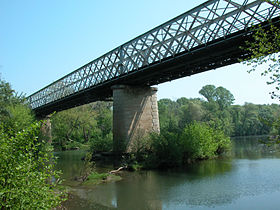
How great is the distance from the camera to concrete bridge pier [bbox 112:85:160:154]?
80.7 ft

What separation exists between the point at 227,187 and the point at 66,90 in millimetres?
34084

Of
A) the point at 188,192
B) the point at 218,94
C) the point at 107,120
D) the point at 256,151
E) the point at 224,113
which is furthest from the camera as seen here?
the point at 218,94

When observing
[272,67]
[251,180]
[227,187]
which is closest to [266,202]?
[227,187]

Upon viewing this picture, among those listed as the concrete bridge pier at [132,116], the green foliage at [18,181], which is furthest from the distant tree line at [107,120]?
the green foliage at [18,181]

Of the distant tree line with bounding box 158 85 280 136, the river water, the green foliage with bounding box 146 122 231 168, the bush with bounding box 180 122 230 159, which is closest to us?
the river water

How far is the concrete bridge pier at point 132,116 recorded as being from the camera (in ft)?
80.7

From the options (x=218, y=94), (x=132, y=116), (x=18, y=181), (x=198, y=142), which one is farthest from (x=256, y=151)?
(x=218, y=94)

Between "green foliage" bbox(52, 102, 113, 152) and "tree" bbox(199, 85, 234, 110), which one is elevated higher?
"tree" bbox(199, 85, 234, 110)

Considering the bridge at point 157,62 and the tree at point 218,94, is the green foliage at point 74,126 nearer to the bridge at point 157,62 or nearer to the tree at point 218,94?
the bridge at point 157,62

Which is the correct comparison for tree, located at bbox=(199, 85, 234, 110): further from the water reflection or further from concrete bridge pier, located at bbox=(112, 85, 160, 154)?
concrete bridge pier, located at bbox=(112, 85, 160, 154)

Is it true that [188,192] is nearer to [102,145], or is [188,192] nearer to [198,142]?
[198,142]

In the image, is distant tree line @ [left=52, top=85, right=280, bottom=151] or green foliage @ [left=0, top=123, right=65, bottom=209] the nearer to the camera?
green foliage @ [left=0, top=123, right=65, bottom=209]

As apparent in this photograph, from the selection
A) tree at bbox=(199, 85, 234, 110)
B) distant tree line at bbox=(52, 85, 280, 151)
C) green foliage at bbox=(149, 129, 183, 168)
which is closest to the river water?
green foliage at bbox=(149, 129, 183, 168)

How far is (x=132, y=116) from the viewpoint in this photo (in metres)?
25.3
